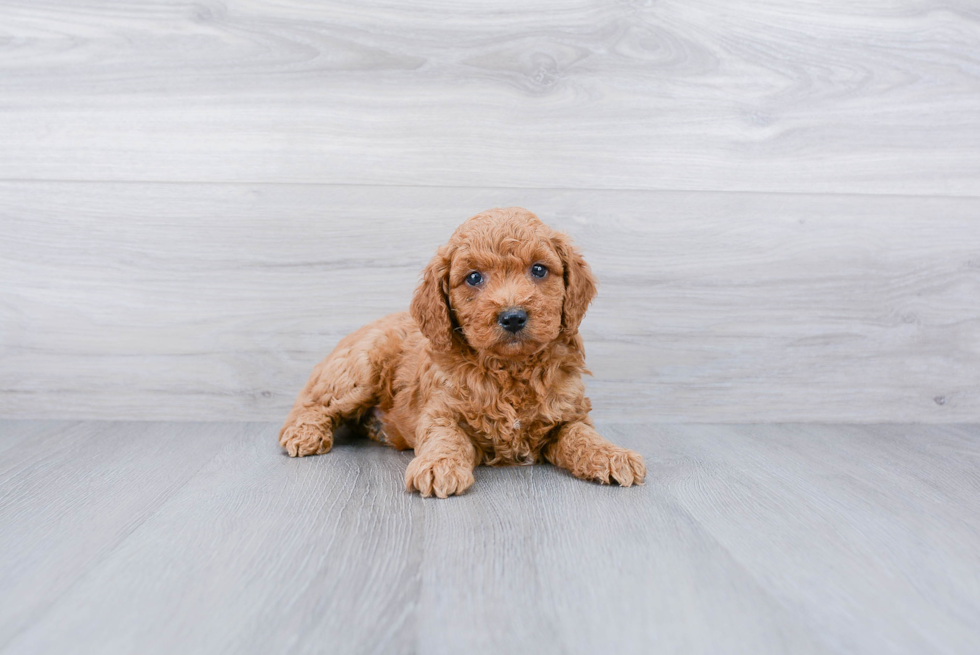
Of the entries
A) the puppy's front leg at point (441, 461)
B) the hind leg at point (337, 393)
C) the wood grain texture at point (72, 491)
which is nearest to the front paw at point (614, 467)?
the puppy's front leg at point (441, 461)

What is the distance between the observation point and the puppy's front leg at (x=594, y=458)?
1.90 m

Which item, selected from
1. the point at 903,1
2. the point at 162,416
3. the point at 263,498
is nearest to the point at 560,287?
the point at 263,498

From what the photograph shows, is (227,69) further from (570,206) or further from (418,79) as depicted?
(570,206)

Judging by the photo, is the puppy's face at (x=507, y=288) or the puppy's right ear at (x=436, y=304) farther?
the puppy's right ear at (x=436, y=304)

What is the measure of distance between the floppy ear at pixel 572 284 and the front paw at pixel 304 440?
0.94 m

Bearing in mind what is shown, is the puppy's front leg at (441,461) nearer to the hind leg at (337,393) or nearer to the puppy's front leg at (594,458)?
the puppy's front leg at (594,458)

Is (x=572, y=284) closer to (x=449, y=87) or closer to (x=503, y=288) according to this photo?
(x=503, y=288)

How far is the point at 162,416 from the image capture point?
9.19 ft

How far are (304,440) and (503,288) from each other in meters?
0.91

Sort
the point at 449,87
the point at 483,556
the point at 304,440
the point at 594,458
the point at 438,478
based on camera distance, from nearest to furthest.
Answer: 1. the point at 483,556
2. the point at 438,478
3. the point at 594,458
4. the point at 304,440
5. the point at 449,87

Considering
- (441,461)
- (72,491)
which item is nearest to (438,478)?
(441,461)

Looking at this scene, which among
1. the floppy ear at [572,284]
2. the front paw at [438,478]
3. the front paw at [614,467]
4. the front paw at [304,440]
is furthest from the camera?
the front paw at [304,440]

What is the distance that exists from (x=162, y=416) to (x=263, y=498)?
1.28 metres

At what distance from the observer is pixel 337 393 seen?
2.35 metres
